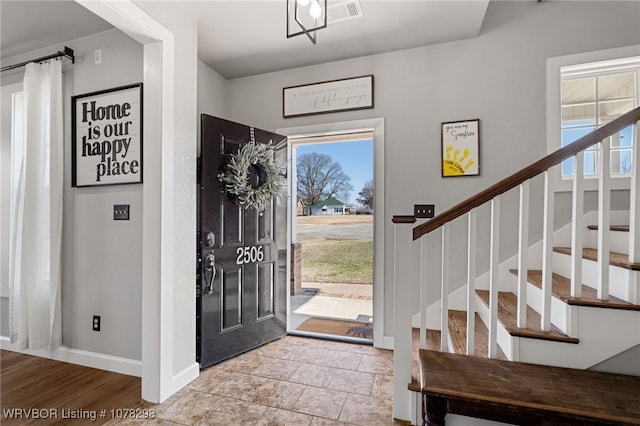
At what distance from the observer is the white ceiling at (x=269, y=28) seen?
→ 7.06 ft

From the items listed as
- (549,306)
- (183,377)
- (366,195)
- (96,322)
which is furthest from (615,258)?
(96,322)

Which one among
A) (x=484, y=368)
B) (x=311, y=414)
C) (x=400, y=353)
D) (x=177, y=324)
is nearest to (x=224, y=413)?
(x=311, y=414)

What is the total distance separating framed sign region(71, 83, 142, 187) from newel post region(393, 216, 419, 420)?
1.98m

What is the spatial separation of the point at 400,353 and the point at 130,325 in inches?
80.0

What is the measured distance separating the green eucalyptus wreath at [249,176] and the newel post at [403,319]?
136cm

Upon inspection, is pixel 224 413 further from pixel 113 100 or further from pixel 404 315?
pixel 113 100

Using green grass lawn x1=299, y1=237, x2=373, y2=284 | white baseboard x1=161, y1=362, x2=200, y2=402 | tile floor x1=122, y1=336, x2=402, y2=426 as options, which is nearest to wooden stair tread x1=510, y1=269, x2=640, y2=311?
tile floor x1=122, y1=336, x2=402, y2=426

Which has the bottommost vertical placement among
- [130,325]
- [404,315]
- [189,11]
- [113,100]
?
[130,325]

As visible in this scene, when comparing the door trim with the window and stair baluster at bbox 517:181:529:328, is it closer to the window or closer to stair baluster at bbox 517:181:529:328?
stair baluster at bbox 517:181:529:328

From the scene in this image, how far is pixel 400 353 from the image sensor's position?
1.70m

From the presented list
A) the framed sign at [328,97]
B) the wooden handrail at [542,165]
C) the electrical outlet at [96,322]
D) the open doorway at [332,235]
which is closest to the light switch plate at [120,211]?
the electrical outlet at [96,322]

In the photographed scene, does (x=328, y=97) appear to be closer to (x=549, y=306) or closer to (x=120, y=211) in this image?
(x=120, y=211)

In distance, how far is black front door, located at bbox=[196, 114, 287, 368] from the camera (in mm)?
2344

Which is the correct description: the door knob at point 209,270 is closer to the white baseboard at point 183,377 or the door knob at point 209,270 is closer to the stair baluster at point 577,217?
the white baseboard at point 183,377
